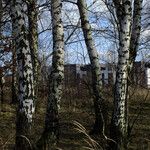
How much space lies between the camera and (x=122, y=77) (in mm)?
10656

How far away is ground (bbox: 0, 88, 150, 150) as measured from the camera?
1207cm

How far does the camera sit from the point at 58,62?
11469mm

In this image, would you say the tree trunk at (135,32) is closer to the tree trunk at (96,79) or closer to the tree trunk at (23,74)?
the tree trunk at (96,79)

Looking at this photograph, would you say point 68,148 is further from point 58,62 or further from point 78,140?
point 58,62

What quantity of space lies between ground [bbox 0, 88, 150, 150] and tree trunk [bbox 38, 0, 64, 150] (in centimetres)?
47

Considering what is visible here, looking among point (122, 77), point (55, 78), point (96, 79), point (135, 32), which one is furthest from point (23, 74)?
point (96, 79)

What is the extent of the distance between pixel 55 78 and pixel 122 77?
67.6 inches

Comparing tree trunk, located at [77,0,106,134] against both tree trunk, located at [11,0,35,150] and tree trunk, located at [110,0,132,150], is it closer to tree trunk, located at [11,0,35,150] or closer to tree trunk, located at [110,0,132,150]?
tree trunk, located at [110,0,132,150]

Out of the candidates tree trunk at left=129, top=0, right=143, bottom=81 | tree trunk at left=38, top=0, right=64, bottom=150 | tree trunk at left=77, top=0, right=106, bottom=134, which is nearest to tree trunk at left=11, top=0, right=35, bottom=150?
tree trunk at left=38, top=0, right=64, bottom=150

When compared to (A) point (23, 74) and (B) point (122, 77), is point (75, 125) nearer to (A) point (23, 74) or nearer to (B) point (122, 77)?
(B) point (122, 77)

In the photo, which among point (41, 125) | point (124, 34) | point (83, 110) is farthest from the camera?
point (83, 110)

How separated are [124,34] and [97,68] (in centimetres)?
327

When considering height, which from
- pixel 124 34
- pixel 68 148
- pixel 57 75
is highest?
pixel 124 34

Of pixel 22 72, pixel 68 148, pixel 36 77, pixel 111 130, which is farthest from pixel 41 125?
pixel 22 72
